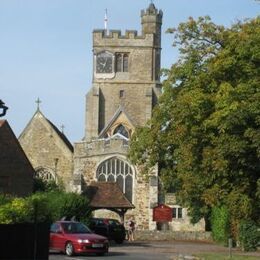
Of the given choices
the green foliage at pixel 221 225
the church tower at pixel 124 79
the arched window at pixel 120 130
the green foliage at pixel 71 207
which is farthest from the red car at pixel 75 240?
the arched window at pixel 120 130

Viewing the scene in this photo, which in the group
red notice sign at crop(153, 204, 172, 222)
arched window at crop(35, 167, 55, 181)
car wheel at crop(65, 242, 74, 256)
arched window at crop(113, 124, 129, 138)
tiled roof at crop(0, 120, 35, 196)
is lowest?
car wheel at crop(65, 242, 74, 256)

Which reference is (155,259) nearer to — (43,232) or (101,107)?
(43,232)

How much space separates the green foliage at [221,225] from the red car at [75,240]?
40.6ft

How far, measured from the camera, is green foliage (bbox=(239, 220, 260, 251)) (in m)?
39.0

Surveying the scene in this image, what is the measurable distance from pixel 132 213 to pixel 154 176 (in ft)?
14.0

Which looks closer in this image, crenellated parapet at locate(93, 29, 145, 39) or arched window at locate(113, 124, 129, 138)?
arched window at locate(113, 124, 129, 138)

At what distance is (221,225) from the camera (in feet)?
151

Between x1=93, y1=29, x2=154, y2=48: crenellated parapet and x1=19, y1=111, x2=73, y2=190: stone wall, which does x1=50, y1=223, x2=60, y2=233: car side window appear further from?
x1=93, y1=29, x2=154, y2=48: crenellated parapet

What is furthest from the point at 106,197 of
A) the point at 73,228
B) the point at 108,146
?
the point at 73,228

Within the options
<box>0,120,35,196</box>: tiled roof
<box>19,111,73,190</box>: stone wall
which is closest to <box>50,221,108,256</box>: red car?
<box>0,120,35,196</box>: tiled roof

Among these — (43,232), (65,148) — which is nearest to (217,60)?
(43,232)

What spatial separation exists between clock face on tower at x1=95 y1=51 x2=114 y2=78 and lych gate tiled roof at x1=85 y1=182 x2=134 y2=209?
34465 mm

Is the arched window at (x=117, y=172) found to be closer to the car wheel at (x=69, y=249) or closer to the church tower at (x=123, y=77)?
the church tower at (x=123, y=77)

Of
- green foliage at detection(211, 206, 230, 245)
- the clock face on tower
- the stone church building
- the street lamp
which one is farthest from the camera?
the clock face on tower
